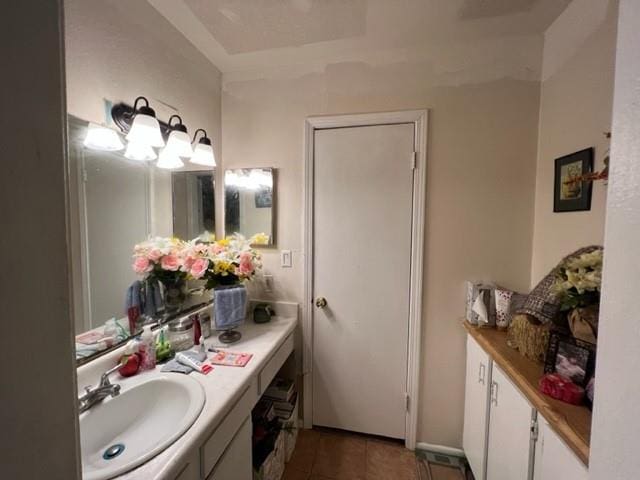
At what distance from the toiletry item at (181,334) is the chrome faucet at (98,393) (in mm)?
294

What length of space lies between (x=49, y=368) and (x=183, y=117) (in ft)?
4.94

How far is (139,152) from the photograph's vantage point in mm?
1193

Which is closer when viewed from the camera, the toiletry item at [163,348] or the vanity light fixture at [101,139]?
the vanity light fixture at [101,139]

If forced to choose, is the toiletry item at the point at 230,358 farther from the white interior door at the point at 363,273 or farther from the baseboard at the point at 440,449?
the baseboard at the point at 440,449

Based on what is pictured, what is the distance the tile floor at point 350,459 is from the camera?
4.77 feet

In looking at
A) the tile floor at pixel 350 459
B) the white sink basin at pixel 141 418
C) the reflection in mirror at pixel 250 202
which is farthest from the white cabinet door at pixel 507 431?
the reflection in mirror at pixel 250 202

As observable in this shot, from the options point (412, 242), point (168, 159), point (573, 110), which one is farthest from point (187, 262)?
point (573, 110)

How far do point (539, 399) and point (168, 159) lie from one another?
1831 mm

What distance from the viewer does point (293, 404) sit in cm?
162

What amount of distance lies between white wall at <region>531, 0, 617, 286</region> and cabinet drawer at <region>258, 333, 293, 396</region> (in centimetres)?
146

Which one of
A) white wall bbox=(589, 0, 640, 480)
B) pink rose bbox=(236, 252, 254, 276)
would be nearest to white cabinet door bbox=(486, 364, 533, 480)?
white wall bbox=(589, 0, 640, 480)

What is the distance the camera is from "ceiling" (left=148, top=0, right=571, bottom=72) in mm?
1204

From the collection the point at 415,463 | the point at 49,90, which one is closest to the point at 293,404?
the point at 415,463

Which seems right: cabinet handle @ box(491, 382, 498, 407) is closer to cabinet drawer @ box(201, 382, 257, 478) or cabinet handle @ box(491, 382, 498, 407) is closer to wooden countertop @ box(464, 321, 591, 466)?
wooden countertop @ box(464, 321, 591, 466)
